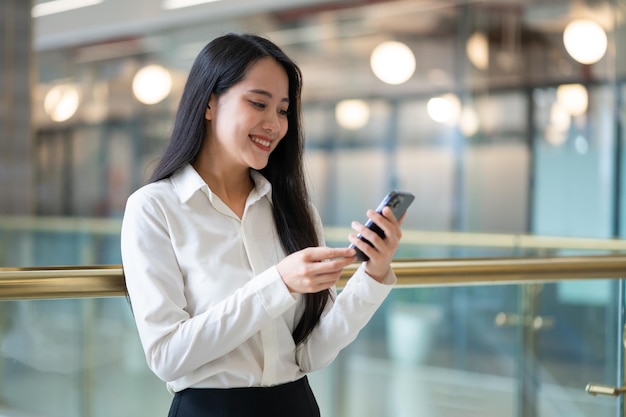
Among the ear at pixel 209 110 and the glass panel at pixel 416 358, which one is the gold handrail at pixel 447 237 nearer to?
the glass panel at pixel 416 358

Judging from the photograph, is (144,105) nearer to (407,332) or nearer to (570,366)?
(407,332)

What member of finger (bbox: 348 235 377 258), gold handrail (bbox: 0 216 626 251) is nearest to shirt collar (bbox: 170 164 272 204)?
finger (bbox: 348 235 377 258)

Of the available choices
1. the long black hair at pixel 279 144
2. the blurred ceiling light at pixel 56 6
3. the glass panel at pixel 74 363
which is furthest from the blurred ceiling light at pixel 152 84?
the long black hair at pixel 279 144

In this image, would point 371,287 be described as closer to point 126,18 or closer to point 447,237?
point 447,237

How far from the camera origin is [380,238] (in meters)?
1.64

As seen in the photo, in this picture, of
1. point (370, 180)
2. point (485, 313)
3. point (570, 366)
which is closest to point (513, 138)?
point (370, 180)

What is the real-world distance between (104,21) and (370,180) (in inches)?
154

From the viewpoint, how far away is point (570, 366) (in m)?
4.55

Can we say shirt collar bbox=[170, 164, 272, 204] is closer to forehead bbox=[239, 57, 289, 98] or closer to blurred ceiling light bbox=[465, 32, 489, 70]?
forehead bbox=[239, 57, 289, 98]

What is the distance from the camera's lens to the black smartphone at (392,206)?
162cm

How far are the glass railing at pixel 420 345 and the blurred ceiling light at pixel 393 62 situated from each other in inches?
121

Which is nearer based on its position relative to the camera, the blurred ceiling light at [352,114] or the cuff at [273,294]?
the cuff at [273,294]

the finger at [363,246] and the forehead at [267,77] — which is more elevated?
the forehead at [267,77]

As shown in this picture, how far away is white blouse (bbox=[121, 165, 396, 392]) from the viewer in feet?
4.99
